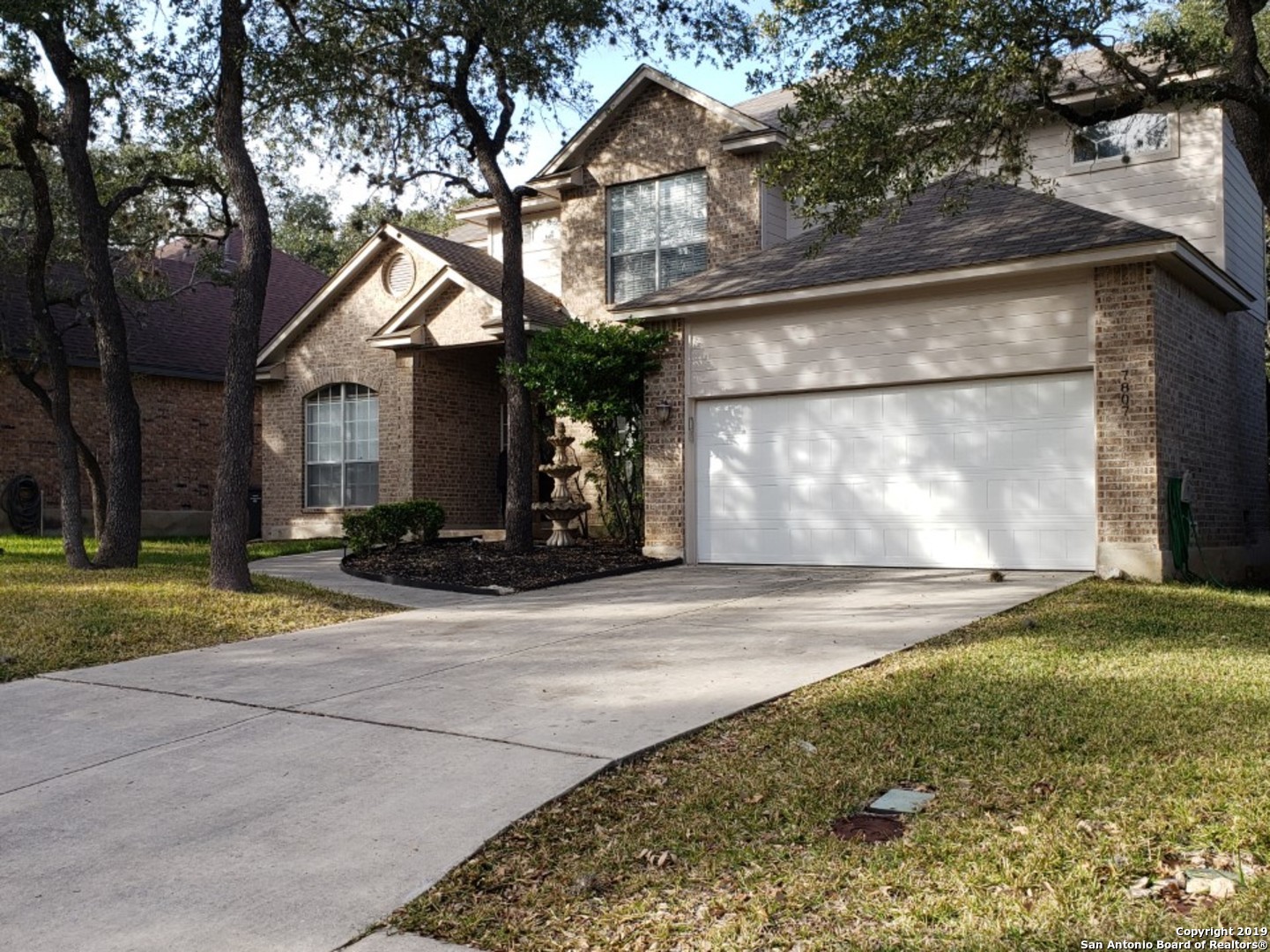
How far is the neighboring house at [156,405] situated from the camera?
71.5 ft

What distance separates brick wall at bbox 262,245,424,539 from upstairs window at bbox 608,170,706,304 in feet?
11.2

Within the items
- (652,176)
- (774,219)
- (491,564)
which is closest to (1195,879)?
(491,564)

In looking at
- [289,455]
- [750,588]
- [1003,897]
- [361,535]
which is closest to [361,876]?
[1003,897]

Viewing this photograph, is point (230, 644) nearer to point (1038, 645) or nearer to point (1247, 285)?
point (1038, 645)

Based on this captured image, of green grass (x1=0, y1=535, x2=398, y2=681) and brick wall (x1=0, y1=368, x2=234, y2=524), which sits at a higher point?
brick wall (x1=0, y1=368, x2=234, y2=524)

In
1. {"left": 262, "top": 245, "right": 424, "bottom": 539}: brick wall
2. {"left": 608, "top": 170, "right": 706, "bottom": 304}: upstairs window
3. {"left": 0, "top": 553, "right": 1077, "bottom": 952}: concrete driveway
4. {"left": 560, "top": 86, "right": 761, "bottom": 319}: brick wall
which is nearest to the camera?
{"left": 0, "top": 553, "right": 1077, "bottom": 952}: concrete driveway

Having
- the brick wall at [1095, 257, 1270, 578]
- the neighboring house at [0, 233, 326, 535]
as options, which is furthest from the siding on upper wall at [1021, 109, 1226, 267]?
the neighboring house at [0, 233, 326, 535]

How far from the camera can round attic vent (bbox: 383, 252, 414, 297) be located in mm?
19578

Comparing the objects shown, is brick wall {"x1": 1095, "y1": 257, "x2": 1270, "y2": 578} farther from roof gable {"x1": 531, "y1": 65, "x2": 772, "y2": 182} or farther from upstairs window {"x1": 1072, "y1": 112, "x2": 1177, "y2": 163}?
roof gable {"x1": 531, "y1": 65, "x2": 772, "y2": 182}

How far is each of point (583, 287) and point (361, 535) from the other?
220 inches

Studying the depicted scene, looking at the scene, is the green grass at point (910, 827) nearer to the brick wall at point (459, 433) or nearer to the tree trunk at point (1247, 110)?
the tree trunk at point (1247, 110)

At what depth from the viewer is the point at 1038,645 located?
7625mm

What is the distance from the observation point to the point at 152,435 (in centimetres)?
2383

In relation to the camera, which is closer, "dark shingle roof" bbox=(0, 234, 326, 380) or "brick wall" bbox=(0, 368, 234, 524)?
"brick wall" bbox=(0, 368, 234, 524)
